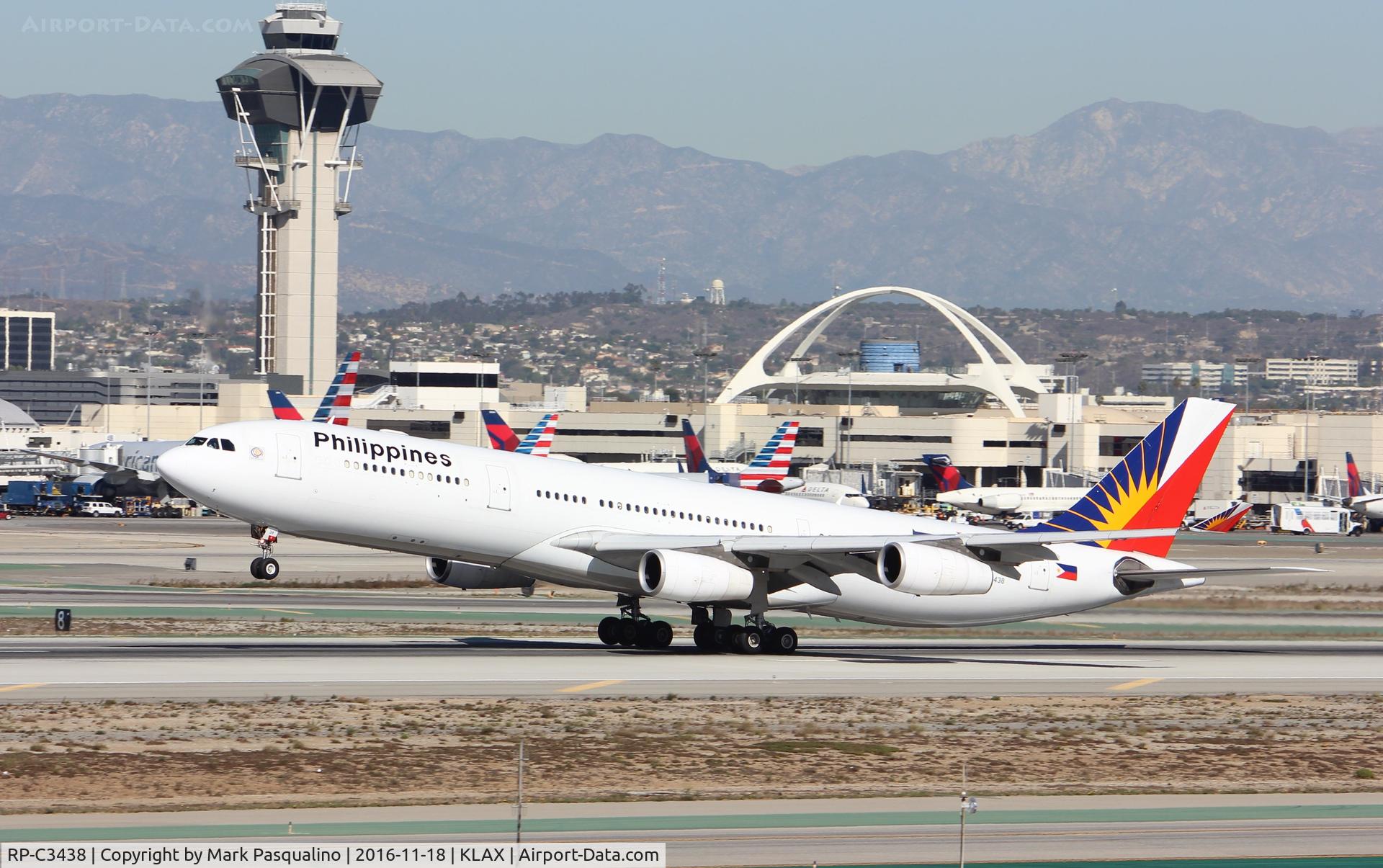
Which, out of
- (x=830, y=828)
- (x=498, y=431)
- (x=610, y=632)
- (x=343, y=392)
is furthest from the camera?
(x=343, y=392)

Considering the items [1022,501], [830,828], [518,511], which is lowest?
[830,828]

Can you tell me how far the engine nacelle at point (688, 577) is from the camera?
40156 millimetres

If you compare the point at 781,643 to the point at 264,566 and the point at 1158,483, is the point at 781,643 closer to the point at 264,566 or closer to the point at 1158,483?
the point at 1158,483

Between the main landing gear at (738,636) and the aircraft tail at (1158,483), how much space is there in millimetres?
8648

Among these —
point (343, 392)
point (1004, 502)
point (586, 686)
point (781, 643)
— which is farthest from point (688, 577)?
point (1004, 502)

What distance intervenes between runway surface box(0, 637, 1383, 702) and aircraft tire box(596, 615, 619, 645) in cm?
46

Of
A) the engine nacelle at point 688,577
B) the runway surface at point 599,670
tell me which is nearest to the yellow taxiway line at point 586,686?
the runway surface at point 599,670

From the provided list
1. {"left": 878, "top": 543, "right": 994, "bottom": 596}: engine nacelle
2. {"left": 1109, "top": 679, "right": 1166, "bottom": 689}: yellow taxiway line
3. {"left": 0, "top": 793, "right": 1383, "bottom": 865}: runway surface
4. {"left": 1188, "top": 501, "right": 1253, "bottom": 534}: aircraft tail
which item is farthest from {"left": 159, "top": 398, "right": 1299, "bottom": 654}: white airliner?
{"left": 1188, "top": 501, "right": 1253, "bottom": 534}: aircraft tail

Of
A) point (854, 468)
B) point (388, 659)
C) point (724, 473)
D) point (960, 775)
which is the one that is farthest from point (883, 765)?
point (854, 468)

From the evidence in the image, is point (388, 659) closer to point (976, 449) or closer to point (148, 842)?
point (148, 842)

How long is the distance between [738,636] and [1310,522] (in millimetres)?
110527

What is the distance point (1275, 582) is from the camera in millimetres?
82625

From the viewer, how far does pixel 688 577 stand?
4041 cm

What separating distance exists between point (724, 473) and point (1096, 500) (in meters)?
81.0
